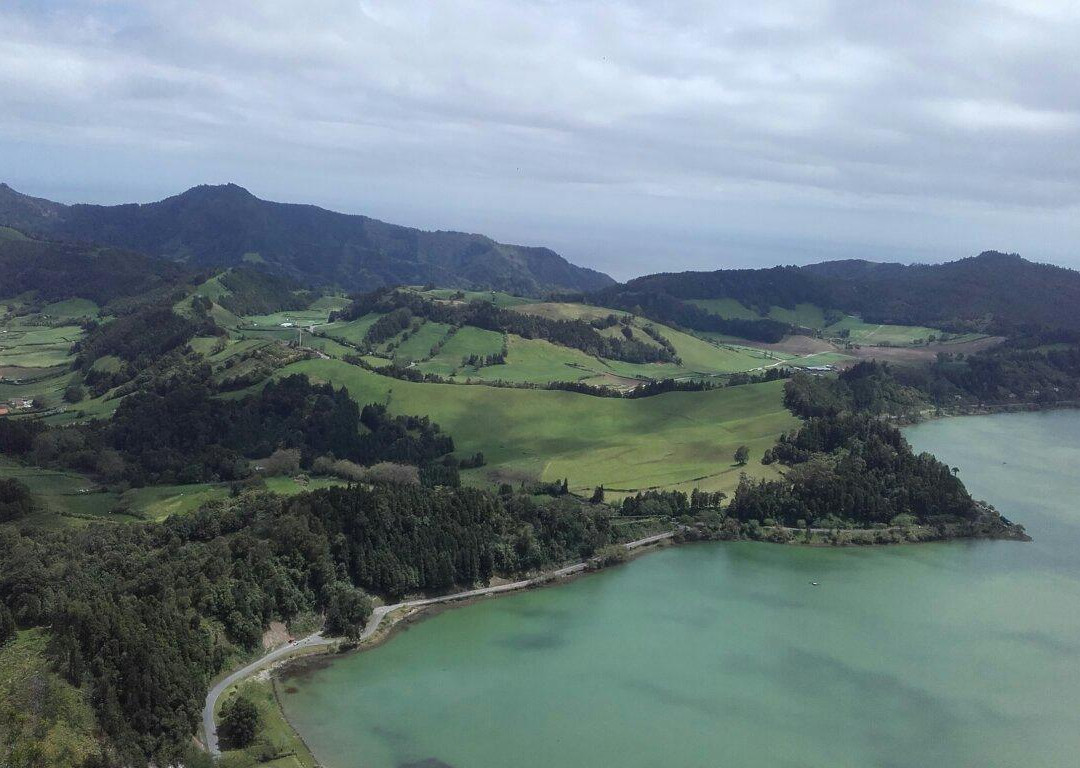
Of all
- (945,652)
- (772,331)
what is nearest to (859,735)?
(945,652)

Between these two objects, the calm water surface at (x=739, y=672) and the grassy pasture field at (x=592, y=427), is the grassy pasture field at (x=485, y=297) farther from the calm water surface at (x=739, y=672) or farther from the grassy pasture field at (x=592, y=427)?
the calm water surface at (x=739, y=672)

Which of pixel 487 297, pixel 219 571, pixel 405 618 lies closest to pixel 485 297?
pixel 487 297

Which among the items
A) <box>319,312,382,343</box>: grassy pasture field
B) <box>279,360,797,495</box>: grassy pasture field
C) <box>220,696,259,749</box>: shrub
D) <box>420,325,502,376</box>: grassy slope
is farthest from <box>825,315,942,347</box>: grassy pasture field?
<box>220,696,259,749</box>: shrub

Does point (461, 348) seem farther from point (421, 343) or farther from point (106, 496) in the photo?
point (106, 496)

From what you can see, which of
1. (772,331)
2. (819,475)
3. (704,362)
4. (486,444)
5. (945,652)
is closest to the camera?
(945,652)

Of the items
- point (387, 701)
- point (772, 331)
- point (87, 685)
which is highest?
point (772, 331)

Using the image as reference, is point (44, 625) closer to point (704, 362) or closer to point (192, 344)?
point (192, 344)
